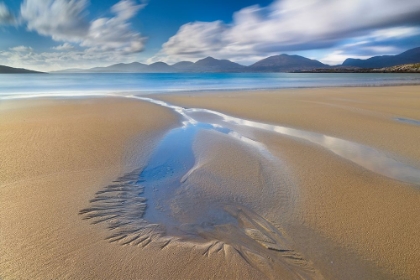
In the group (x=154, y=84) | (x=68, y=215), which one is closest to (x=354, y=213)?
(x=68, y=215)

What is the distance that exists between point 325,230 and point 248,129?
5.88 meters

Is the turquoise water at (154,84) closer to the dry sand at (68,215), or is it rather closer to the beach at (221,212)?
the dry sand at (68,215)

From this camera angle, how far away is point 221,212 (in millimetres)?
3834

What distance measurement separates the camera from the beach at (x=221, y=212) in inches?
108

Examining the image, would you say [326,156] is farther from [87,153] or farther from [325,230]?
[87,153]

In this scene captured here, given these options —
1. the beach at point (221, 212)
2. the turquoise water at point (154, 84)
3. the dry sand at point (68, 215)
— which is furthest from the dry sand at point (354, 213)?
the turquoise water at point (154, 84)

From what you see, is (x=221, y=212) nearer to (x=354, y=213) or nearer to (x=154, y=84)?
(x=354, y=213)

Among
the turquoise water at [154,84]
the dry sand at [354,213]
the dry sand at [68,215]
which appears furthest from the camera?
the turquoise water at [154,84]

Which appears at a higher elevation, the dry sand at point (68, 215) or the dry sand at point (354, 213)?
the dry sand at point (68, 215)

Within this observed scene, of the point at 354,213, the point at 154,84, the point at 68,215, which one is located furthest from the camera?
the point at 154,84

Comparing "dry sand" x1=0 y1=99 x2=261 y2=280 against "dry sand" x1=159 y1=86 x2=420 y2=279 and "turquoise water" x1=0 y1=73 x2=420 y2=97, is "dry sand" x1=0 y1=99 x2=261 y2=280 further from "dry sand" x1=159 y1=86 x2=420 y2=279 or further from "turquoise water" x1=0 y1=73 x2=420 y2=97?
"turquoise water" x1=0 y1=73 x2=420 y2=97

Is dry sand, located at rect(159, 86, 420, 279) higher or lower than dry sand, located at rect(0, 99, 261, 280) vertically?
lower

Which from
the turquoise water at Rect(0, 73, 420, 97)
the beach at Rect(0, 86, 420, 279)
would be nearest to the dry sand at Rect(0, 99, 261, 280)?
the beach at Rect(0, 86, 420, 279)

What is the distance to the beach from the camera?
2746mm
